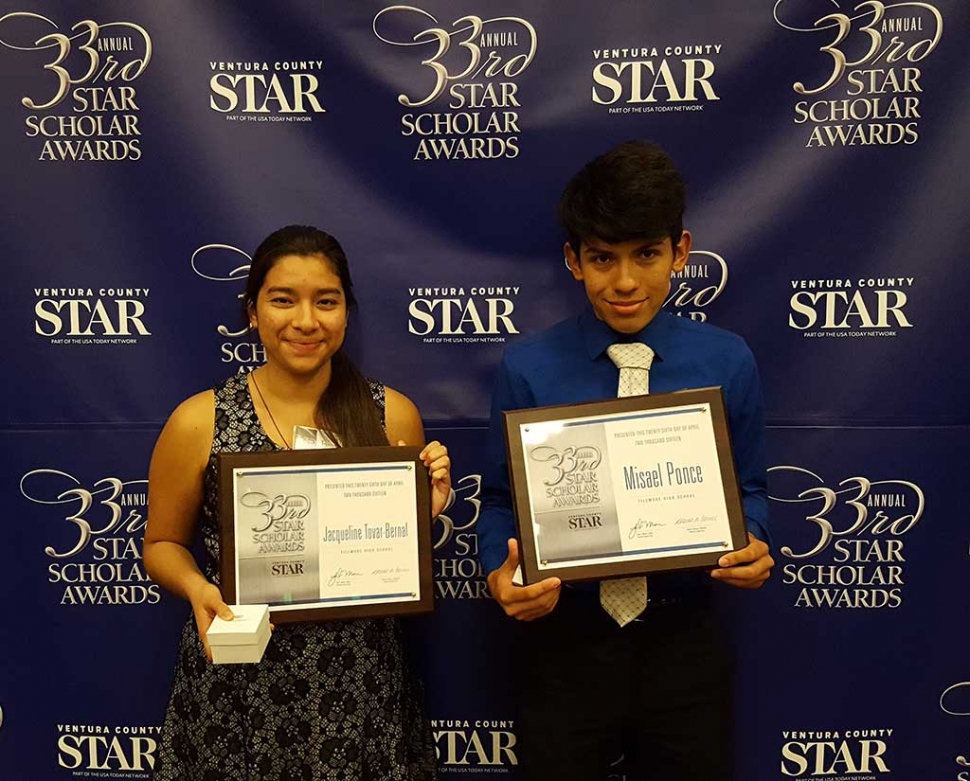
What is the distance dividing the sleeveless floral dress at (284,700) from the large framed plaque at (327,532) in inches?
4.5

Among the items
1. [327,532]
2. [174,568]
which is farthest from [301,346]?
[174,568]

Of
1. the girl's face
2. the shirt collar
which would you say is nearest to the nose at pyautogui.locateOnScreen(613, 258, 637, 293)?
the shirt collar

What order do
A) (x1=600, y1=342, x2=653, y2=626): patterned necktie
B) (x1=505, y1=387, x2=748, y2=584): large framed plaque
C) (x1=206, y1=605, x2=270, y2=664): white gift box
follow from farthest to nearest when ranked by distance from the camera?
(x1=600, y1=342, x2=653, y2=626): patterned necktie → (x1=505, y1=387, x2=748, y2=584): large framed plaque → (x1=206, y1=605, x2=270, y2=664): white gift box

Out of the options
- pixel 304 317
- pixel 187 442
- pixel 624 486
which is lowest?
pixel 624 486

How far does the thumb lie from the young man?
0.08ft

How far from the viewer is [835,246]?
2020mm

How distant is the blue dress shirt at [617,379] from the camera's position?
63.6 inches

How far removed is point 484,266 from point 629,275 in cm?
62

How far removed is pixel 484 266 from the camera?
2080 mm

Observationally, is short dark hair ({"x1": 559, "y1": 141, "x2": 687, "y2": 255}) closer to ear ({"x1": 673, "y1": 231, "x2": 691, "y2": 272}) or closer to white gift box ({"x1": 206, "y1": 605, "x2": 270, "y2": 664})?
ear ({"x1": 673, "y1": 231, "x2": 691, "y2": 272})

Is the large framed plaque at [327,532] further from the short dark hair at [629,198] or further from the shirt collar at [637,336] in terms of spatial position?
the short dark hair at [629,198]

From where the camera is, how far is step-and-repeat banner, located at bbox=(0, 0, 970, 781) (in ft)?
6.53

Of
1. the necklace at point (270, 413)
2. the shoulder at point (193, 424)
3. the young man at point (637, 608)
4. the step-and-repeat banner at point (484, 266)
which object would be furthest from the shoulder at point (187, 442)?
the young man at point (637, 608)
